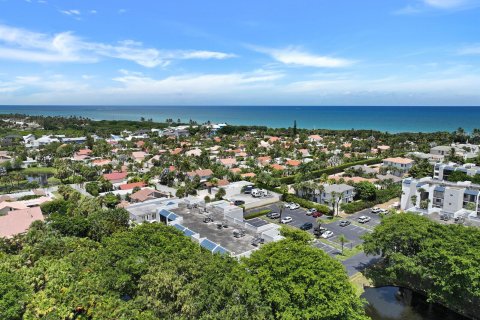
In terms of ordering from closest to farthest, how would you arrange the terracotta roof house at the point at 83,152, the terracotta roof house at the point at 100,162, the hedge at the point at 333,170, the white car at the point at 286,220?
the white car at the point at 286,220 → the hedge at the point at 333,170 → the terracotta roof house at the point at 100,162 → the terracotta roof house at the point at 83,152

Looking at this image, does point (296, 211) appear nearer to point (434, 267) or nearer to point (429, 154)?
point (434, 267)

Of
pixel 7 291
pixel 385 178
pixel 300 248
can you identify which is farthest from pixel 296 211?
pixel 7 291

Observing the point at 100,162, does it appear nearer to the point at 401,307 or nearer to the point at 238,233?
the point at 238,233

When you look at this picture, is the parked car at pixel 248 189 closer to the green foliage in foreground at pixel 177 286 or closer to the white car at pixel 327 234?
the white car at pixel 327 234

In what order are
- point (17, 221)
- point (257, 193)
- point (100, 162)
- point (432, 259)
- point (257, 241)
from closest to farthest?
point (432, 259)
point (257, 241)
point (17, 221)
point (257, 193)
point (100, 162)

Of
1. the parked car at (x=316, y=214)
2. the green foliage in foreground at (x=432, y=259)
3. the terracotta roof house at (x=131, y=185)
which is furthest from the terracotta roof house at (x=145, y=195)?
the green foliage in foreground at (x=432, y=259)

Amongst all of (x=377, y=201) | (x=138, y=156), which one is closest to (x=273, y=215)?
(x=377, y=201)

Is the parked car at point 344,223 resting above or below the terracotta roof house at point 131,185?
below
